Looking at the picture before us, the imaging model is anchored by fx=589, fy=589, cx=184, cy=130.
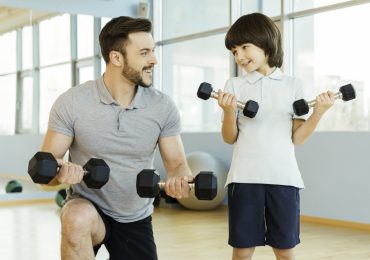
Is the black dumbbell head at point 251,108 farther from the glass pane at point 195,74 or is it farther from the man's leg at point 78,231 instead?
the glass pane at point 195,74

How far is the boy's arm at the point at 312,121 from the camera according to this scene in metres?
1.69

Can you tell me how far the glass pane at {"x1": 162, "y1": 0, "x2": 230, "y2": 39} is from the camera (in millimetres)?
4688

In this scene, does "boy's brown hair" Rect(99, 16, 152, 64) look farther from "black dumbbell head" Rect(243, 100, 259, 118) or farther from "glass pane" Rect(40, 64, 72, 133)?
"glass pane" Rect(40, 64, 72, 133)

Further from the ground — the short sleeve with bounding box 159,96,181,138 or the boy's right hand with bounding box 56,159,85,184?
the short sleeve with bounding box 159,96,181,138

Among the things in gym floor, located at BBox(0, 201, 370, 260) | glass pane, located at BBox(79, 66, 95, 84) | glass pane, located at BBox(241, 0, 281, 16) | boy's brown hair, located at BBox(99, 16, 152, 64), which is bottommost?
gym floor, located at BBox(0, 201, 370, 260)

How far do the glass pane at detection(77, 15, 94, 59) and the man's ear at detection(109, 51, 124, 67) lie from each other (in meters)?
3.72

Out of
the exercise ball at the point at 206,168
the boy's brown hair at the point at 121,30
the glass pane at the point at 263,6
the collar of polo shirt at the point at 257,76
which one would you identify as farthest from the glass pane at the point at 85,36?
the boy's brown hair at the point at 121,30

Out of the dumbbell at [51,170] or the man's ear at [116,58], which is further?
the man's ear at [116,58]

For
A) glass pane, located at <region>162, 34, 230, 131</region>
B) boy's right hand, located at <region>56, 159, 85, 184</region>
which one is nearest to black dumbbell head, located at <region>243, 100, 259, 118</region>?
boy's right hand, located at <region>56, 159, 85, 184</region>

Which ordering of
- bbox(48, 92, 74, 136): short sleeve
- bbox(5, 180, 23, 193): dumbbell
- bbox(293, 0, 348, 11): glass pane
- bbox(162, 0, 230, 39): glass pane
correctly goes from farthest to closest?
bbox(5, 180, 23, 193): dumbbell → bbox(162, 0, 230, 39): glass pane → bbox(293, 0, 348, 11): glass pane → bbox(48, 92, 74, 136): short sleeve

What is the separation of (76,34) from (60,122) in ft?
12.7

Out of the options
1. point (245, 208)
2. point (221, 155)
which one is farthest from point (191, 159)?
point (245, 208)

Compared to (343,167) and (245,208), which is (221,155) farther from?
(245,208)

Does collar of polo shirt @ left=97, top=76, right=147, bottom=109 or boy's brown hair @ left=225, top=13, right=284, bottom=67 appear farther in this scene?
boy's brown hair @ left=225, top=13, right=284, bottom=67
